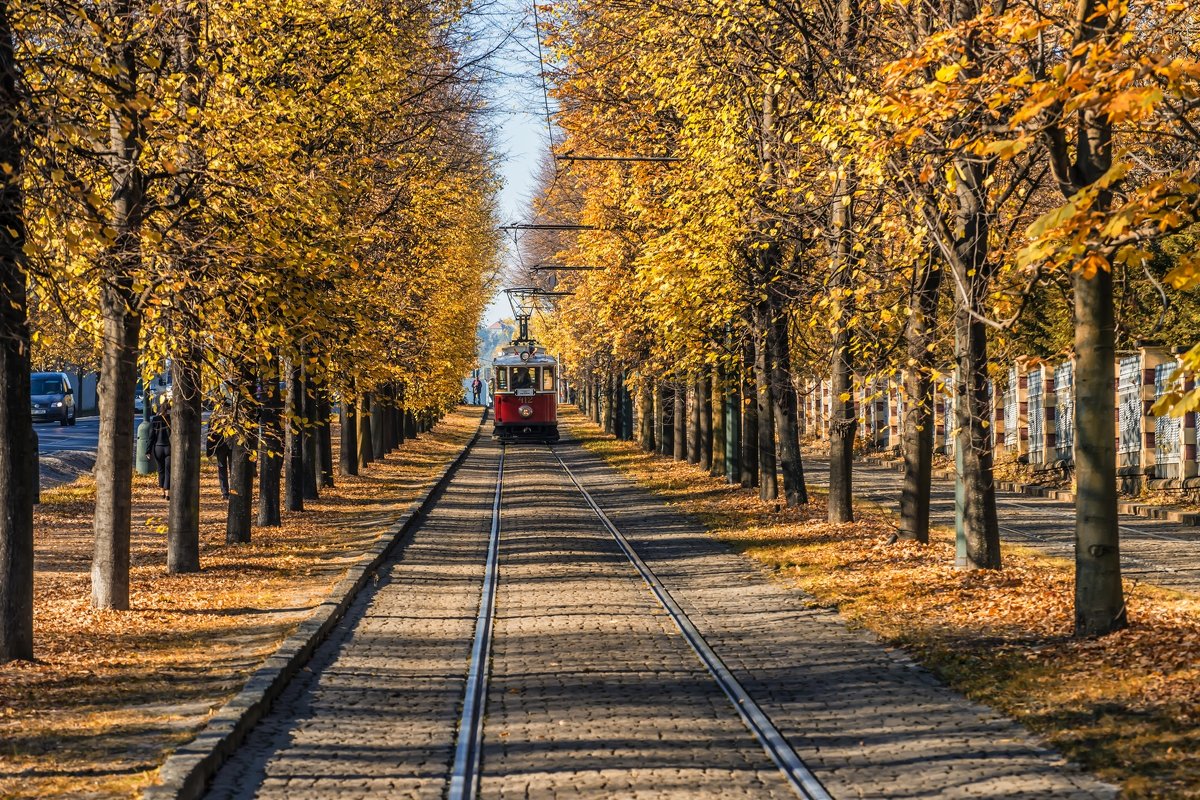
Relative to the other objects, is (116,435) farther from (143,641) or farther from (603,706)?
(603,706)

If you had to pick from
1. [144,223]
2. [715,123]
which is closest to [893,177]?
[715,123]

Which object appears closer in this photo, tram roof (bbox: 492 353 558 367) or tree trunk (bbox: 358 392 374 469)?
tree trunk (bbox: 358 392 374 469)

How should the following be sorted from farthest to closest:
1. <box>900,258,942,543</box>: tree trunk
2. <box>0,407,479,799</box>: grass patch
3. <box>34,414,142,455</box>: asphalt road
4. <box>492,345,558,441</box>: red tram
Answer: <box>492,345,558,441</box>: red tram → <box>34,414,142,455</box>: asphalt road → <box>900,258,942,543</box>: tree trunk → <box>0,407,479,799</box>: grass patch

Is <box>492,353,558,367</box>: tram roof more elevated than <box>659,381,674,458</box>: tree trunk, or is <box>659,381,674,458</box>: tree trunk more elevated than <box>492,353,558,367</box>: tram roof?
<box>492,353,558,367</box>: tram roof

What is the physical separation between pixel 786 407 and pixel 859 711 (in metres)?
15.5

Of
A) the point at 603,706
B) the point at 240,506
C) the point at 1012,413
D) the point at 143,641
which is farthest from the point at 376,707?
the point at 1012,413

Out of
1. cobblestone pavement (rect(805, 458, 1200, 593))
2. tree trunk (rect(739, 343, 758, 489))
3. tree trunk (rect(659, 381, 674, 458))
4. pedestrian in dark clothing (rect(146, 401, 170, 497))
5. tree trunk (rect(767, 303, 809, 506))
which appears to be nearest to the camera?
cobblestone pavement (rect(805, 458, 1200, 593))

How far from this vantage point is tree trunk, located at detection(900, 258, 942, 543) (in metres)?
17.3

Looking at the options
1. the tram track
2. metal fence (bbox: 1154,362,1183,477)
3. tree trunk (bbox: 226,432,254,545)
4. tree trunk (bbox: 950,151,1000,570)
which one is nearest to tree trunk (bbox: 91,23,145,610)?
the tram track

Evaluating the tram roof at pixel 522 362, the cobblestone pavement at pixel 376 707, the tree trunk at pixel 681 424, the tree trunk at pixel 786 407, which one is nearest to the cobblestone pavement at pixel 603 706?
the cobblestone pavement at pixel 376 707

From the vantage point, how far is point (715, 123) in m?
20.9

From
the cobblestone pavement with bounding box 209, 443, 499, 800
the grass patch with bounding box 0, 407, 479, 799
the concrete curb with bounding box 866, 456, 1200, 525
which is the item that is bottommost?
the cobblestone pavement with bounding box 209, 443, 499, 800

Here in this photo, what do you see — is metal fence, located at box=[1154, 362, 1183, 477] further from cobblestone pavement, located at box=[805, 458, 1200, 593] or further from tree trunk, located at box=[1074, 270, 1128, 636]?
tree trunk, located at box=[1074, 270, 1128, 636]

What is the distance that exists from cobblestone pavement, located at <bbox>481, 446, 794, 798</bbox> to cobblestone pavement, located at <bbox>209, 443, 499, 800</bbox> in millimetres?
367
